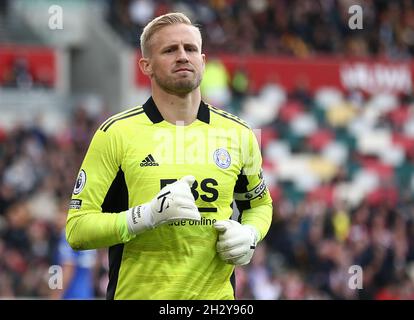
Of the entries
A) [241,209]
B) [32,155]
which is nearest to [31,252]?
[32,155]

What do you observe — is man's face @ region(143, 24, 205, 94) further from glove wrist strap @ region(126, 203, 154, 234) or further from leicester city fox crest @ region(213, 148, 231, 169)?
glove wrist strap @ region(126, 203, 154, 234)

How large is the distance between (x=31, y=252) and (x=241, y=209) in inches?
319

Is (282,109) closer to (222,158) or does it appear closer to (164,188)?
(222,158)

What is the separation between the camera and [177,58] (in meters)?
5.02

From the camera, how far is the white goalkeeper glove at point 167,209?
4723 mm

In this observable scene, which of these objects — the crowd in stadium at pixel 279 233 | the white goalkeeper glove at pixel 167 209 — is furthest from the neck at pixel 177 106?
the crowd in stadium at pixel 279 233

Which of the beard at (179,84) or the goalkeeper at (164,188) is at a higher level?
the beard at (179,84)

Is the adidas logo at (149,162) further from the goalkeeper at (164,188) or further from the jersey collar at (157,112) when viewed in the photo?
the jersey collar at (157,112)

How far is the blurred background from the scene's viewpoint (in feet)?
50.5

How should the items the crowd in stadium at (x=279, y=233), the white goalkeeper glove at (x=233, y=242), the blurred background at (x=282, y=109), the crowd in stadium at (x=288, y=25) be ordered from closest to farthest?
the white goalkeeper glove at (x=233, y=242) < the crowd in stadium at (x=279, y=233) < the blurred background at (x=282, y=109) < the crowd in stadium at (x=288, y=25)

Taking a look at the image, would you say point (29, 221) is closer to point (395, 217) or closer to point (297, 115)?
point (395, 217)

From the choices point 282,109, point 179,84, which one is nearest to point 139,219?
point 179,84

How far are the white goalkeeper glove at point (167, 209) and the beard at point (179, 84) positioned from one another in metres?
0.46
